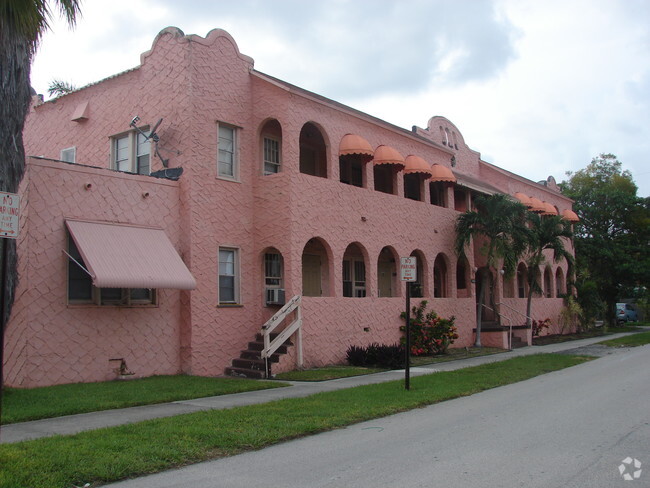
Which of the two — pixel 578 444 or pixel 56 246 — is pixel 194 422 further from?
pixel 56 246

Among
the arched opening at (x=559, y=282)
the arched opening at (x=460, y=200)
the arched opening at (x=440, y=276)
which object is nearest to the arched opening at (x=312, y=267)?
the arched opening at (x=440, y=276)

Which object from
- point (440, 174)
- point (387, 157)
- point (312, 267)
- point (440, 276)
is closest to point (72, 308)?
point (312, 267)

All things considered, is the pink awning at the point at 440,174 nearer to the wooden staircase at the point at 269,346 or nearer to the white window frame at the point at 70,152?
the wooden staircase at the point at 269,346

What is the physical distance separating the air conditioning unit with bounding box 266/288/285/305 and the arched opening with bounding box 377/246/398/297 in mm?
7131

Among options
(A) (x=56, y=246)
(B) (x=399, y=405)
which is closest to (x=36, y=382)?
(A) (x=56, y=246)

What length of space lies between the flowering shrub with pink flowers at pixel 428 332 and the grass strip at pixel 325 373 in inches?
161

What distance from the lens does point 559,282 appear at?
3794 centimetres

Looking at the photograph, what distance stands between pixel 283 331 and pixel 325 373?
1609 mm

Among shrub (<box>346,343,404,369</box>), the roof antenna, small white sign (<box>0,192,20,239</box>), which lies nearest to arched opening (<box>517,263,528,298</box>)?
shrub (<box>346,343,404,369</box>)

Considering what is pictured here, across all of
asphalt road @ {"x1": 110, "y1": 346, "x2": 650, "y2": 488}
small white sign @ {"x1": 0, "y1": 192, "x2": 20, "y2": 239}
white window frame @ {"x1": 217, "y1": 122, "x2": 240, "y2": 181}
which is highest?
white window frame @ {"x1": 217, "y1": 122, "x2": 240, "y2": 181}

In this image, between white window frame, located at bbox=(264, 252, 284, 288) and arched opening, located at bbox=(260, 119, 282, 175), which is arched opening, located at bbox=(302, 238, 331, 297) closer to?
white window frame, located at bbox=(264, 252, 284, 288)

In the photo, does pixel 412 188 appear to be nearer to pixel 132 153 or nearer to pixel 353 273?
pixel 353 273

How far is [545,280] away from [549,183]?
6.90m

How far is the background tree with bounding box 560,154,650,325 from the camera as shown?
1532 inches
